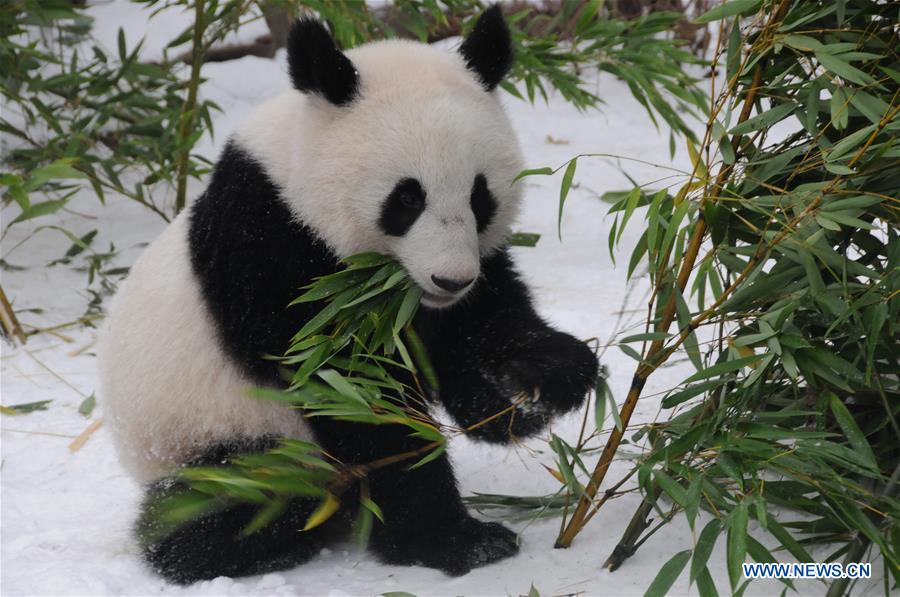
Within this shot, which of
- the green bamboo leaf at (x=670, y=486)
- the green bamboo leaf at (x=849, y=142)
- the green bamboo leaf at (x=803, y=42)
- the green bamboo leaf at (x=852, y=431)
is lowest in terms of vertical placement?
the green bamboo leaf at (x=670, y=486)

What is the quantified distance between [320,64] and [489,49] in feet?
1.58

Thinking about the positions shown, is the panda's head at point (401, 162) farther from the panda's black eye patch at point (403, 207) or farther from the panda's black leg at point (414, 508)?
the panda's black leg at point (414, 508)

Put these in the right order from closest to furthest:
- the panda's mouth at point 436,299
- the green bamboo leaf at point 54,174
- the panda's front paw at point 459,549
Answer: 1. the panda's mouth at point 436,299
2. the panda's front paw at point 459,549
3. the green bamboo leaf at point 54,174

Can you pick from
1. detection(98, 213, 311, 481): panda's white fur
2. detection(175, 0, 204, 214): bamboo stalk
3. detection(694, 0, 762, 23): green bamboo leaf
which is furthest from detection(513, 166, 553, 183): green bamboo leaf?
detection(175, 0, 204, 214): bamboo stalk

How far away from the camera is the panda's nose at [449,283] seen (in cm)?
219

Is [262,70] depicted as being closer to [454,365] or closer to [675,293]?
[454,365]

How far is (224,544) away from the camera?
2.52 m

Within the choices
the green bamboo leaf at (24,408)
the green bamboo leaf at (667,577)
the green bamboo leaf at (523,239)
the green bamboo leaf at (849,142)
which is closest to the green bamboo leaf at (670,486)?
the green bamboo leaf at (667,577)

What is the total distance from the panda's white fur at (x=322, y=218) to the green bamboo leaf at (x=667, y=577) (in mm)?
716

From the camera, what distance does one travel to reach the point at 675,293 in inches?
86.6

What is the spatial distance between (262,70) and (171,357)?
455 cm

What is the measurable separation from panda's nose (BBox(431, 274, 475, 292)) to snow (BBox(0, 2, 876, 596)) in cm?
47

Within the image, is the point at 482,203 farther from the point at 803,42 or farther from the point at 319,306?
the point at 803,42

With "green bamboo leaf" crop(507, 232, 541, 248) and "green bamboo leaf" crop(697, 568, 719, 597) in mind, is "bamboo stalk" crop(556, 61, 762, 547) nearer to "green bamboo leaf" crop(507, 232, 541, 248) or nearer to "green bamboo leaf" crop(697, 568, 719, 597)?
"green bamboo leaf" crop(697, 568, 719, 597)
